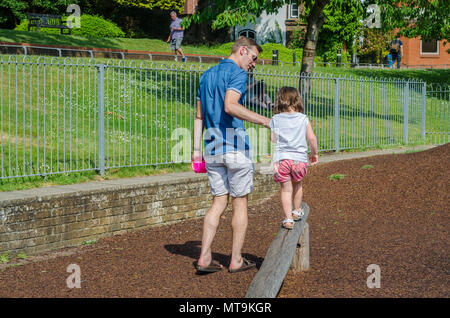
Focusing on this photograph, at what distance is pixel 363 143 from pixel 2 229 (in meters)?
9.58

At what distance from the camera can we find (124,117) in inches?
351

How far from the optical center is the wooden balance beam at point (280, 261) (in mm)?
4336

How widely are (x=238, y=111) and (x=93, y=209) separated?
294cm

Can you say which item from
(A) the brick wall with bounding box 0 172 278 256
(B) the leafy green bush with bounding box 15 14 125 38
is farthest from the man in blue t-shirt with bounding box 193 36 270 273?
(B) the leafy green bush with bounding box 15 14 125 38

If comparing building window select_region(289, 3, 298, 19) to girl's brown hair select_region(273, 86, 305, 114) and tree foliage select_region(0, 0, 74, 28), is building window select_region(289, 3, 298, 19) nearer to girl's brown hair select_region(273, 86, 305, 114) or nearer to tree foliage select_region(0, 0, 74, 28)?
tree foliage select_region(0, 0, 74, 28)

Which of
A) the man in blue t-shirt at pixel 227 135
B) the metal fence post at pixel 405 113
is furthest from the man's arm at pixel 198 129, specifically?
the metal fence post at pixel 405 113

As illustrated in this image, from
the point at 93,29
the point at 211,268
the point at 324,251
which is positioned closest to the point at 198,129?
the point at 211,268

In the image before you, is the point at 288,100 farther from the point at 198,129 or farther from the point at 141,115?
the point at 141,115

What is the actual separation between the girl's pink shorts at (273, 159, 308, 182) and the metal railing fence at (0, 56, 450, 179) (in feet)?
10.4

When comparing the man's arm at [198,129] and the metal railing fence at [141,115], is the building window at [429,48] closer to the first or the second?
the metal railing fence at [141,115]

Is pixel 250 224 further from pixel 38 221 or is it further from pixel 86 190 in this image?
pixel 38 221

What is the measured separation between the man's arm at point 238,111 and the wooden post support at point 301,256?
1307 mm
